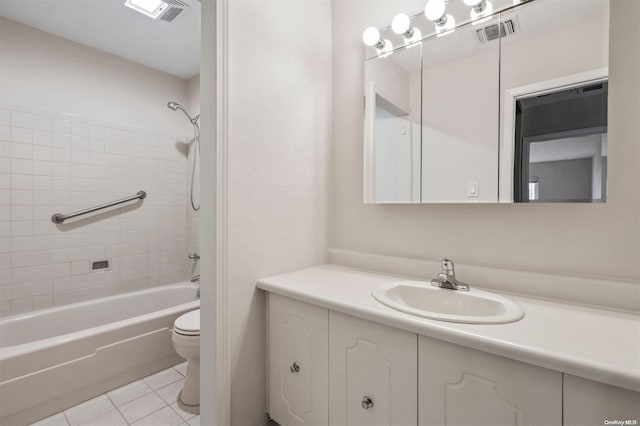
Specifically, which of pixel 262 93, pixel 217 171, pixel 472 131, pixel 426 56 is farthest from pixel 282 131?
pixel 472 131

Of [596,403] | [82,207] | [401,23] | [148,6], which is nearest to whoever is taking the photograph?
[596,403]

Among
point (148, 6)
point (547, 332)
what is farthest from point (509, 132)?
point (148, 6)

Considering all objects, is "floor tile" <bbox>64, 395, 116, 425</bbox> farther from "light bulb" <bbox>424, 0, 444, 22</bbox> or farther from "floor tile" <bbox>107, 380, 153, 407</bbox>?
"light bulb" <bbox>424, 0, 444, 22</bbox>

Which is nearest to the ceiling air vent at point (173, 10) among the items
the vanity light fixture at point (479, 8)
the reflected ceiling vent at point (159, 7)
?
the reflected ceiling vent at point (159, 7)

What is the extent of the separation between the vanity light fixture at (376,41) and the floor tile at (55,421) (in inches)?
99.7

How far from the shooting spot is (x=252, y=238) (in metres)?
1.32

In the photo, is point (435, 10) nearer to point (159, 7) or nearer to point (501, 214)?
point (501, 214)

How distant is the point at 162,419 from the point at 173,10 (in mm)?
2485

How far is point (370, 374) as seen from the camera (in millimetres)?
997

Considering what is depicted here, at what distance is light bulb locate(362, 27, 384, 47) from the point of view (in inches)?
Answer: 57.9

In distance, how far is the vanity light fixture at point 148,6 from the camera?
183cm

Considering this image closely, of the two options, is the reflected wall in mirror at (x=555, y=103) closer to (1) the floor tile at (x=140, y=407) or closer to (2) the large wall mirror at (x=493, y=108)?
(2) the large wall mirror at (x=493, y=108)

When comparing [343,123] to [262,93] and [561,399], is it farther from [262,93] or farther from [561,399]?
[561,399]

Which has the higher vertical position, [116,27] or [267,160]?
[116,27]
